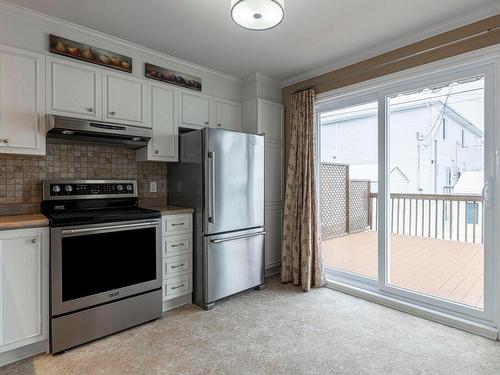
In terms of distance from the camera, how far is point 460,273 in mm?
2598

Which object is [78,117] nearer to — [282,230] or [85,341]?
[85,341]

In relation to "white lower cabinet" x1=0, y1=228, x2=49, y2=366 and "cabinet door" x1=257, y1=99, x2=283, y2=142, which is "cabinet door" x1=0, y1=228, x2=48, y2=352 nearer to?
"white lower cabinet" x1=0, y1=228, x2=49, y2=366

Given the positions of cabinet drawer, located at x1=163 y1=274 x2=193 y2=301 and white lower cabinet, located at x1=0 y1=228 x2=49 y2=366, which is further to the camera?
cabinet drawer, located at x1=163 y1=274 x2=193 y2=301

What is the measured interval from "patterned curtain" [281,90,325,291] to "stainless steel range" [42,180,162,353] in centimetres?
158

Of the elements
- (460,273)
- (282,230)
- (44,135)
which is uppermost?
(44,135)

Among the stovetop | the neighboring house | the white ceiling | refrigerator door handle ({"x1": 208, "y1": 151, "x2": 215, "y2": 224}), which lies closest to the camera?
the stovetop

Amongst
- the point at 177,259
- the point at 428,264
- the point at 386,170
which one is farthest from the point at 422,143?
the point at 177,259

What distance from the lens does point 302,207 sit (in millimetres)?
3344

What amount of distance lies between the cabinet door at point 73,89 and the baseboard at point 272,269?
255cm

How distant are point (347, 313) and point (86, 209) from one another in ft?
8.54

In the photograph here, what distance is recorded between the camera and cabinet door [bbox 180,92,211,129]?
10.3ft

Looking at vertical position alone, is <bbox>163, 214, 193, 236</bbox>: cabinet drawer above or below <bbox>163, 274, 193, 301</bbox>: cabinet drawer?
above

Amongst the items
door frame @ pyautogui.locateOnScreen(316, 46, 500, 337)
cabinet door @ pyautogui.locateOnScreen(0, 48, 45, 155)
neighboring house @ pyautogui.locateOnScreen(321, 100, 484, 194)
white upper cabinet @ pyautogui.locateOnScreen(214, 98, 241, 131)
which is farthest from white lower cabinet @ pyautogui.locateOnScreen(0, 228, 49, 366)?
neighboring house @ pyautogui.locateOnScreen(321, 100, 484, 194)

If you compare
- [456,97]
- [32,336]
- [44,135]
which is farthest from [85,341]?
[456,97]
